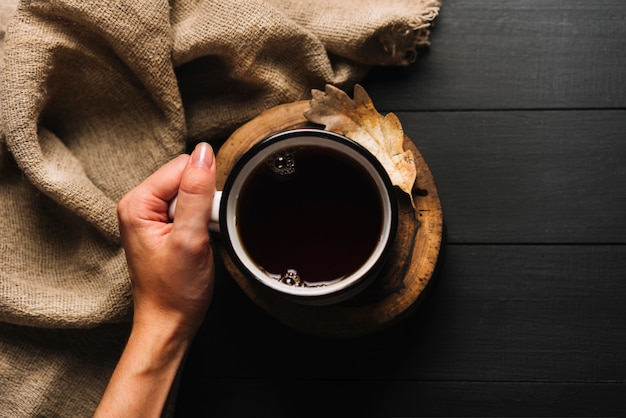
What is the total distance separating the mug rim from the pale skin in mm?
32

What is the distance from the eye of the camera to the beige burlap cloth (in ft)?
2.25

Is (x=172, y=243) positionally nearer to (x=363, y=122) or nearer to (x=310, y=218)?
(x=310, y=218)

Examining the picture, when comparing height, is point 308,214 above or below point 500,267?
above

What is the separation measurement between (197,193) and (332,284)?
148mm

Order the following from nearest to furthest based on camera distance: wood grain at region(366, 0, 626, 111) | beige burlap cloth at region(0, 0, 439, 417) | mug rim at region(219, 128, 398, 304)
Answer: mug rim at region(219, 128, 398, 304) → beige burlap cloth at region(0, 0, 439, 417) → wood grain at region(366, 0, 626, 111)

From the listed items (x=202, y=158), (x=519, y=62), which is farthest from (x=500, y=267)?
(x=202, y=158)

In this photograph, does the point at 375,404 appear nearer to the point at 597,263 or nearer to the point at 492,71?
the point at 597,263

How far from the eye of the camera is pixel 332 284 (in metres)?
0.56

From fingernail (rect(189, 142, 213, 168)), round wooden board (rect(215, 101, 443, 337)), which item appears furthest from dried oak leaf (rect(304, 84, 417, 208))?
fingernail (rect(189, 142, 213, 168))

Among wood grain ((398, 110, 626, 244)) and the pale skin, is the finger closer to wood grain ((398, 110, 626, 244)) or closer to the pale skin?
the pale skin

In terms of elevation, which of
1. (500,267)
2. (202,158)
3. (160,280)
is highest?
(202,158)

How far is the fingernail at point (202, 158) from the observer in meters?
0.58

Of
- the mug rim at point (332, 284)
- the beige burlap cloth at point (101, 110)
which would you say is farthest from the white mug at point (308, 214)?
the beige burlap cloth at point (101, 110)

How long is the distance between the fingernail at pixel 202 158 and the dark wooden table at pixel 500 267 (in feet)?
0.80
